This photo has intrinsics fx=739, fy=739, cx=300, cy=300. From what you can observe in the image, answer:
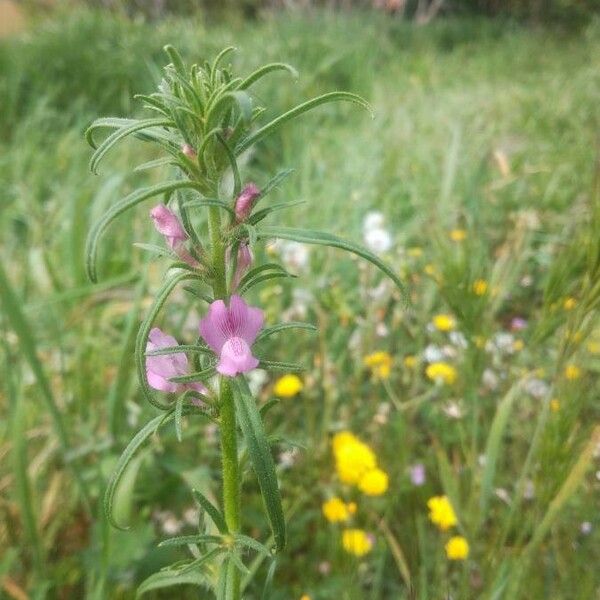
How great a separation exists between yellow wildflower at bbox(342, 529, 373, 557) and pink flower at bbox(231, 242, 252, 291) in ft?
1.49

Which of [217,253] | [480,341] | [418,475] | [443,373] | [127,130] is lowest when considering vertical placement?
[418,475]

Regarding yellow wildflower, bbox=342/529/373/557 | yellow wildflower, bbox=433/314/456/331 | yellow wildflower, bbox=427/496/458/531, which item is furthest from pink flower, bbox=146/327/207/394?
yellow wildflower, bbox=433/314/456/331

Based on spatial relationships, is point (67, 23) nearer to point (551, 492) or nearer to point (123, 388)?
point (123, 388)

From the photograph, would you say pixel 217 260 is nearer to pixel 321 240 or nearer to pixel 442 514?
pixel 321 240

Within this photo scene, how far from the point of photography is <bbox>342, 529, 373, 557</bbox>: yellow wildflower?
0.94m

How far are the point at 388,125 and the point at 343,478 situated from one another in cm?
260

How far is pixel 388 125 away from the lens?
3539mm

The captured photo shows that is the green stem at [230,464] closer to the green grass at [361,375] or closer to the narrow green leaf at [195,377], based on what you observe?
the narrow green leaf at [195,377]

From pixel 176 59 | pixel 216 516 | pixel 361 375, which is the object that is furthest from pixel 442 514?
pixel 176 59

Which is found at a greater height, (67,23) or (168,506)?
(67,23)

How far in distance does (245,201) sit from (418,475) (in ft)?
2.88

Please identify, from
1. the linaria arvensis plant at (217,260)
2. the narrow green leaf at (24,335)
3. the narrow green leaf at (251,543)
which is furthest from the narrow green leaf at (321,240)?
the narrow green leaf at (24,335)

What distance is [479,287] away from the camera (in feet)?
3.43

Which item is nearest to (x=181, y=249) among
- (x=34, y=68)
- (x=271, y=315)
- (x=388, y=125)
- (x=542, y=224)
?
(x=271, y=315)
